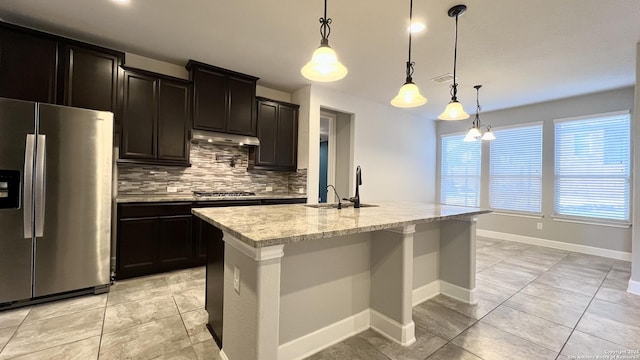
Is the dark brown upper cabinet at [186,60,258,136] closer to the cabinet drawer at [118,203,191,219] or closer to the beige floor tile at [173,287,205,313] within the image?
the cabinet drawer at [118,203,191,219]

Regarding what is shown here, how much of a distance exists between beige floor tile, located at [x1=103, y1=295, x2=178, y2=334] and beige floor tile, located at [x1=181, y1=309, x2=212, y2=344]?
0.16m

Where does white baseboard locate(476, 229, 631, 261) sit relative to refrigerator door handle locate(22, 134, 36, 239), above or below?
below

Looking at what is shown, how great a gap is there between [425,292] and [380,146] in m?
3.28

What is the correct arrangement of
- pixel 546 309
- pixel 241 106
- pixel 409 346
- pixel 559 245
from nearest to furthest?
pixel 409 346 → pixel 546 309 → pixel 241 106 → pixel 559 245

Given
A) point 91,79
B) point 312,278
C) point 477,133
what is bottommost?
point 312,278

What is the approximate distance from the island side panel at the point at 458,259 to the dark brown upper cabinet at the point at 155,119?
11.0 ft

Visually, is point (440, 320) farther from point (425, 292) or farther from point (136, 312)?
point (136, 312)

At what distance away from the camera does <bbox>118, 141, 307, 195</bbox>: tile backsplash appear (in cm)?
354

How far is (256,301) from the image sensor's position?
4.36ft

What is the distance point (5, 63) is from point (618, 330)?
19.5 ft

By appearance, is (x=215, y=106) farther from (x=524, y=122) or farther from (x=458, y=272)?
(x=524, y=122)

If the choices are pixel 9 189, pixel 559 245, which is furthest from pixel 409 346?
pixel 559 245

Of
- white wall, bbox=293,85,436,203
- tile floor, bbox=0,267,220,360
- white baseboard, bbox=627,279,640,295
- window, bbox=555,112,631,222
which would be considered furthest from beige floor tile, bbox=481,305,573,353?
window, bbox=555,112,631,222

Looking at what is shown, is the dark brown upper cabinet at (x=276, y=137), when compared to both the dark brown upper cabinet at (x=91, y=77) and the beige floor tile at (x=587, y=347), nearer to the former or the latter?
the dark brown upper cabinet at (x=91, y=77)
